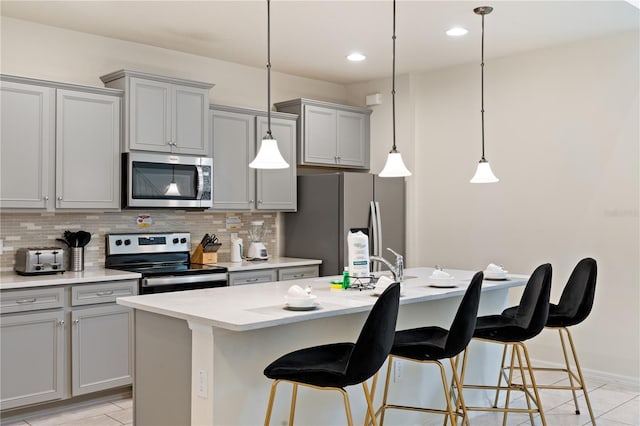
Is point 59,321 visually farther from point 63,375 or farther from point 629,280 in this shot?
point 629,280

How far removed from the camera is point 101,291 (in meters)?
4.25

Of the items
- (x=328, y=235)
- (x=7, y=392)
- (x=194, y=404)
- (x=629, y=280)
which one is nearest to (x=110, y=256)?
(x=7, y=392)

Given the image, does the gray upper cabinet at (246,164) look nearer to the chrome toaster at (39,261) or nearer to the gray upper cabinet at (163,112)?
the gray upper cabinet at (163,112)

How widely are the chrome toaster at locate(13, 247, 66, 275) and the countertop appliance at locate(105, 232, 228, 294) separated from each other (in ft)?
1.75

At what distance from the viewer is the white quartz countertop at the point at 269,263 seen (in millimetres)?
5109

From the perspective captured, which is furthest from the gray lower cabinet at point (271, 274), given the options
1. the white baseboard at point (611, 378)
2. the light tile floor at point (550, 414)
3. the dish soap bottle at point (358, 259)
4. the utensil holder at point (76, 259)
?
the white baseboard at point (611, 378)

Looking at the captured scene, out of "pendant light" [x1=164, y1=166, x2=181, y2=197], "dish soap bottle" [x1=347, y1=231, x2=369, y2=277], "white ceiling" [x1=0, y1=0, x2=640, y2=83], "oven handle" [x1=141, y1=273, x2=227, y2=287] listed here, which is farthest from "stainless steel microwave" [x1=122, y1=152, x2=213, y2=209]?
"dish soap bottle" [x1=347, y1=231, x2=369, y2=277]

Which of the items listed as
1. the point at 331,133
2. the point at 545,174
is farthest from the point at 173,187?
the point at 545,174

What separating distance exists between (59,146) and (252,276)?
1799 millimetres

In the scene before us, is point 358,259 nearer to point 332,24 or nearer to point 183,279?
point 183,279

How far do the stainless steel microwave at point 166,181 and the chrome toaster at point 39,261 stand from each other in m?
0.62

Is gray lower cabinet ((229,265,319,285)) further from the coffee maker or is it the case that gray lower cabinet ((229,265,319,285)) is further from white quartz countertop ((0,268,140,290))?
white quartz countertop ((0,268,140,290))

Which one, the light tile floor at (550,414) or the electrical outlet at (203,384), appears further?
the light tile floor at (550,414)

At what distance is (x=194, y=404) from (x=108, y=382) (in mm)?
1818
